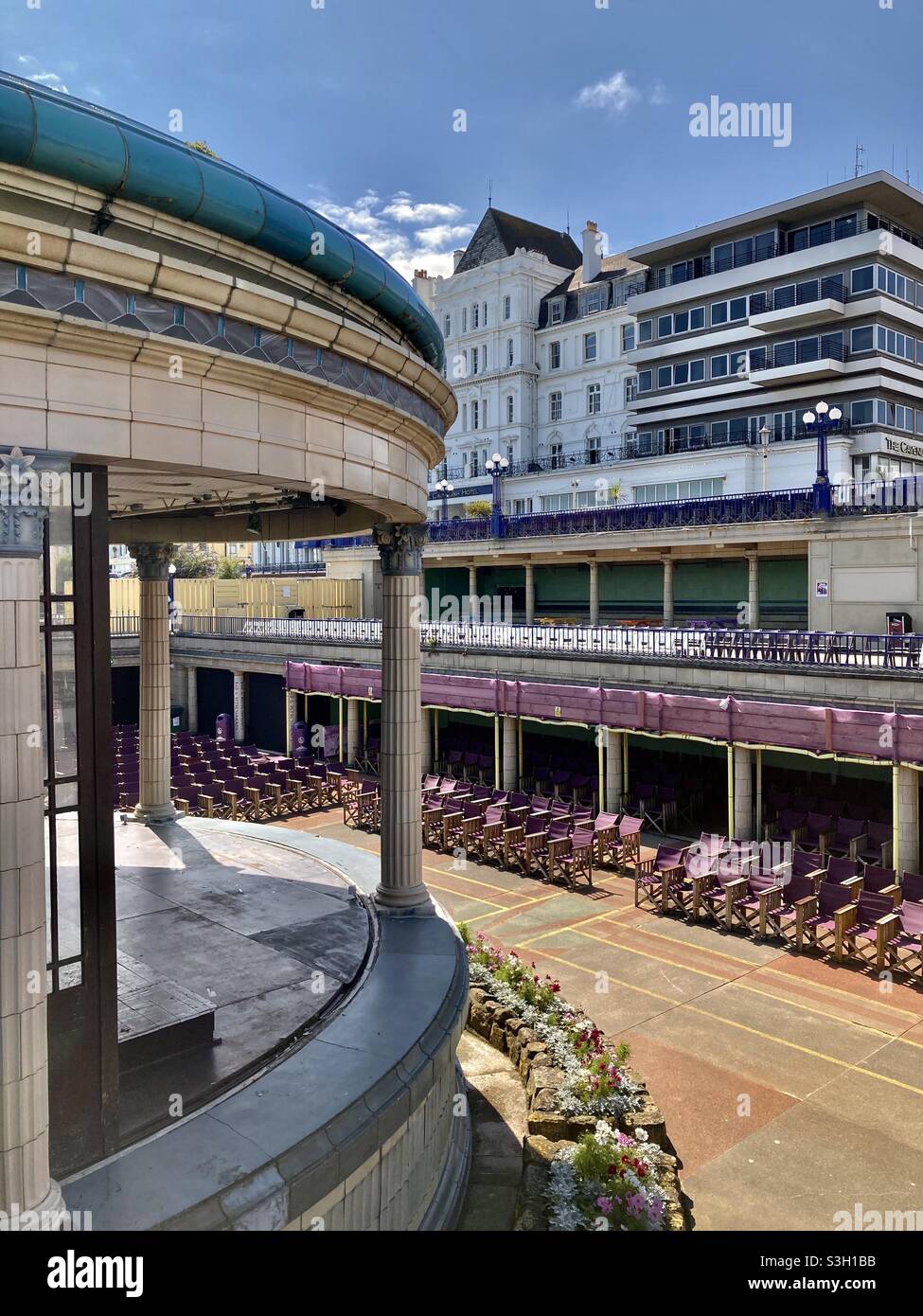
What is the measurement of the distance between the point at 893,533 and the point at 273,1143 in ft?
111

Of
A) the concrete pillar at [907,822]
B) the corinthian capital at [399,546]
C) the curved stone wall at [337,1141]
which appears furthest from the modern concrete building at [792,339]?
the curved stone wall at [337,1141]

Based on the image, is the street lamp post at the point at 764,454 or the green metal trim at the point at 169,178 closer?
the green metal trim at the point at 169,178

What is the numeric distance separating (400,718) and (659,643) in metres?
16.8

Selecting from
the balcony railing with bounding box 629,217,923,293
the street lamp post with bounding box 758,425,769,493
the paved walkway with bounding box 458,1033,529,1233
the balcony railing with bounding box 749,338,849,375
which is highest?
the balcony railing with bounding box 629,217,923,293

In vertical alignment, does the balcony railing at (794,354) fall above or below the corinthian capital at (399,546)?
above

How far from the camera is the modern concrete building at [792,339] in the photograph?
51.8 meters

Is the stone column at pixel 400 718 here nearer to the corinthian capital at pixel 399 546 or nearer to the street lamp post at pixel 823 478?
the corinthian capital at pixel 399 546

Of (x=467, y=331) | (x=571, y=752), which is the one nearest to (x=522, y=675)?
(x=571, y=752)

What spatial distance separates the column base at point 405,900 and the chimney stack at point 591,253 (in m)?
69.4

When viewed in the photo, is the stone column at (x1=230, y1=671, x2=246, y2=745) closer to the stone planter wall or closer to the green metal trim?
the stone planter wall

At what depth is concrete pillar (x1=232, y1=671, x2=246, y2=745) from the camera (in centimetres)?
4412

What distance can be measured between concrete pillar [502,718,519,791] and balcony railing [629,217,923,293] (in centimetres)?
3819

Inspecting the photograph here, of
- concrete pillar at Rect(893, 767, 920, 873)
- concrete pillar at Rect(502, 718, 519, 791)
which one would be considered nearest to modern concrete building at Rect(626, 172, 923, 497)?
concrete pillar at Rect(502, 718, 519, 791)
